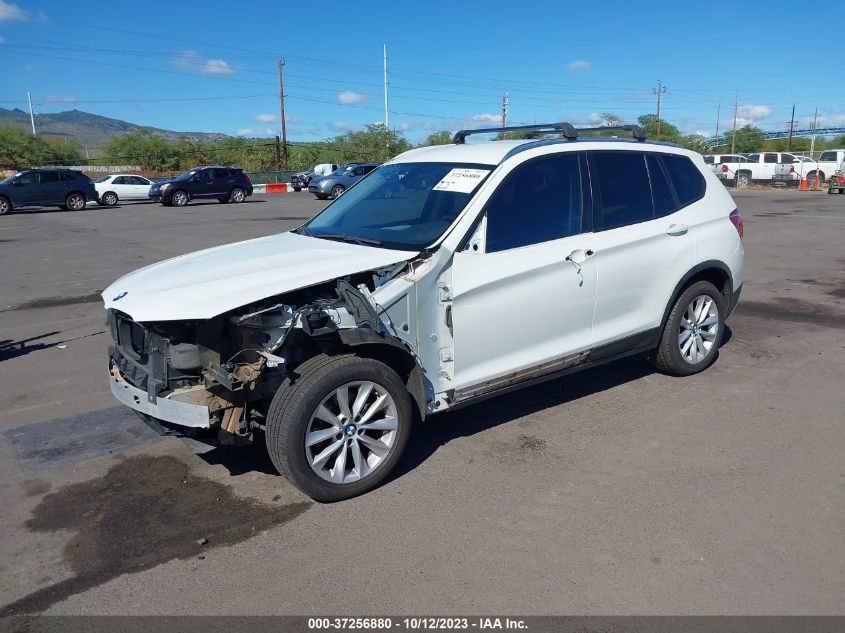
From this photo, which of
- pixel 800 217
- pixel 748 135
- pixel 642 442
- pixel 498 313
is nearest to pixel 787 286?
pixel 642 442

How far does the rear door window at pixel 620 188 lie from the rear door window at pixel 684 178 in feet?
1.16

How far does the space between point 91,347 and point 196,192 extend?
80.7ft

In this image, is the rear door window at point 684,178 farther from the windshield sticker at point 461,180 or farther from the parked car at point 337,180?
the parked car at point 337,180

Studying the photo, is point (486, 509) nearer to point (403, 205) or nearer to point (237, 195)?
point (403, 205)

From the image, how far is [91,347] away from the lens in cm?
727

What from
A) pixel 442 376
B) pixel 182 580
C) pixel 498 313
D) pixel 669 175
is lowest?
pixel 182 580

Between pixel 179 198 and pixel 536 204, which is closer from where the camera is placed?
pixel 536 204

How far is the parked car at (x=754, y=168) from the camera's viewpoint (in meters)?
38.3

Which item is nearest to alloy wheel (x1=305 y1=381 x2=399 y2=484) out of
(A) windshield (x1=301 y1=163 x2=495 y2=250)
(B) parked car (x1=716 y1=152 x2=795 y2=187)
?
(A) windshield (x1=301 y1=163 x2=495 y2=250)

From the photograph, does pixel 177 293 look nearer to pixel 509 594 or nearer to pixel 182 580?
pixel 182 580

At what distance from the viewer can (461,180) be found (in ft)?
15.6

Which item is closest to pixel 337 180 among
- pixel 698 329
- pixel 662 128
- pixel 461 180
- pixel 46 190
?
pixel 46 190

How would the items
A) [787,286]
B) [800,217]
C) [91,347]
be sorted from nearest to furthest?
[91,347] < [787,286] < [800,217]

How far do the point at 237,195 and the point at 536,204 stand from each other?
2937cm
